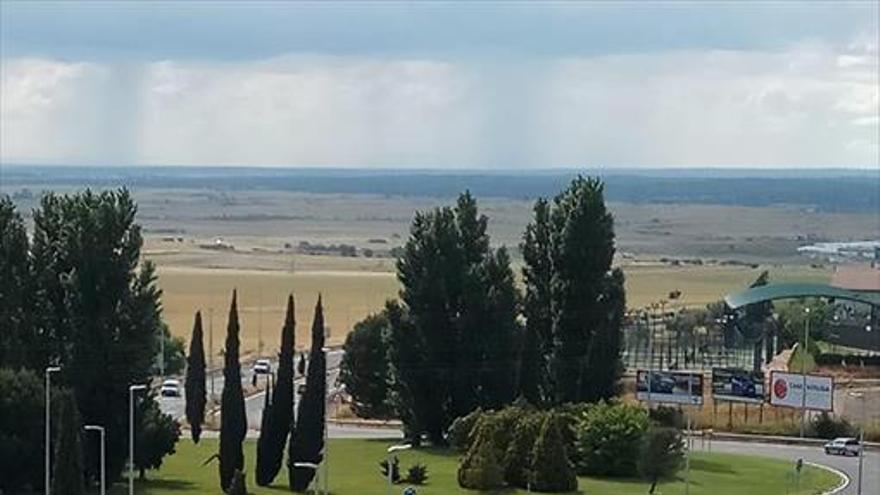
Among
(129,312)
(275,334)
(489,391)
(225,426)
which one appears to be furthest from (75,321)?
(275,334)

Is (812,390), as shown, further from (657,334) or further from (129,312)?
(657,334)

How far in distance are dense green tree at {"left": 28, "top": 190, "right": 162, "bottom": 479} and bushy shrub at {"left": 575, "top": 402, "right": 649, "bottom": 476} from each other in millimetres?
14794

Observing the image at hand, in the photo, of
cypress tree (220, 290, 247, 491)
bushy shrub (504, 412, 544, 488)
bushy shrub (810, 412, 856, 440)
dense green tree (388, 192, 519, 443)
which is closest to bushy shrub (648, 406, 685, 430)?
dense green tree (388, 192, 519, 443)

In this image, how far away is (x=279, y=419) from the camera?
2373 inches

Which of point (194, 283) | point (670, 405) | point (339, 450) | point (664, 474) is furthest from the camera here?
point (194, 283)

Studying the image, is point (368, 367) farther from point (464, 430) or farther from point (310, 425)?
point (310, 425)

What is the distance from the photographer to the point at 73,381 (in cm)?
6109

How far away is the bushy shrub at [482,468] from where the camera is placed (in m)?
60.2

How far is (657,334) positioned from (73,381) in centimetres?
6265

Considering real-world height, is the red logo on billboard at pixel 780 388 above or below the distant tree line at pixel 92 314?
below

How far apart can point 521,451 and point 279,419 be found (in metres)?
7.77

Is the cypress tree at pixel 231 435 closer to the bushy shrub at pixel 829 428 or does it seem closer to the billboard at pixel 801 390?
the billboard at pixel 801 390

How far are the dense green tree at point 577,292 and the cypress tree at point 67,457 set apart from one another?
26112 mm

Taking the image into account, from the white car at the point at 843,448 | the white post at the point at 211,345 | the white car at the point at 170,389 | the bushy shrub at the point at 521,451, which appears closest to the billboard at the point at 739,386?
the white car at the point at 843,448
